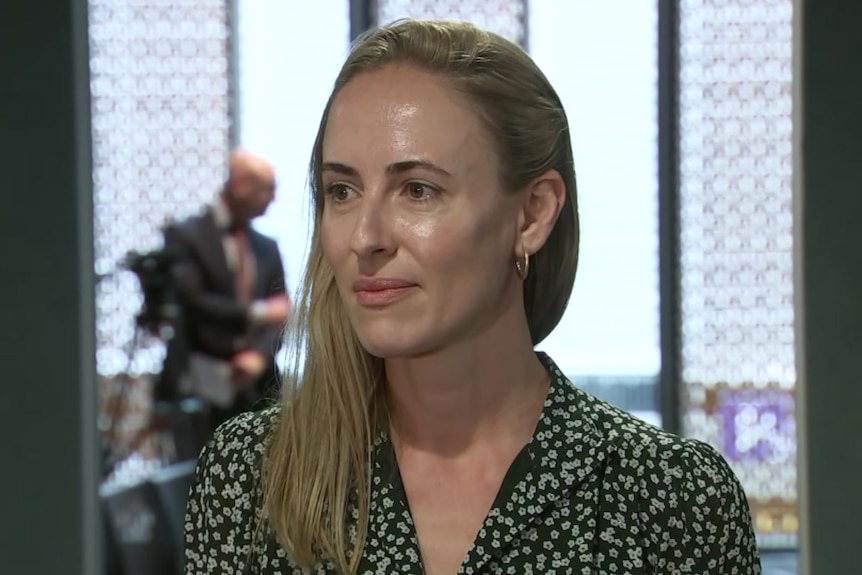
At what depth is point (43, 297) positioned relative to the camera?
8.36 ft

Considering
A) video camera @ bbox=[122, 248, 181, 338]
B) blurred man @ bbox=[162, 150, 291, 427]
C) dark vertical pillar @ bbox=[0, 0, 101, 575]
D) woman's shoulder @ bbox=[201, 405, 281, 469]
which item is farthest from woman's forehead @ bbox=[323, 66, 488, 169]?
video camera @ bbox=[122, 248, 181, 338]

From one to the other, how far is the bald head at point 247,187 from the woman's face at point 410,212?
123 inches

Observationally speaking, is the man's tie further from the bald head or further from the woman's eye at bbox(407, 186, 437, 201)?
the woman's eye at bbox(407, 186, 437, 201)

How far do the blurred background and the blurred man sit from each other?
13 centimetres

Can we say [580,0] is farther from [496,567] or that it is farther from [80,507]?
[496,567]

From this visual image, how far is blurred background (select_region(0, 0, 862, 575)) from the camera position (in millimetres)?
4574

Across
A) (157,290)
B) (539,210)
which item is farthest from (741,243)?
(539,210)

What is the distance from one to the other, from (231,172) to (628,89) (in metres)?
1.40

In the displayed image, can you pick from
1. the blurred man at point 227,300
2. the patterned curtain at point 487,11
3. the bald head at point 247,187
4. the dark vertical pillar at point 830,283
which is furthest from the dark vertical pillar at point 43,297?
the patterned curtain at point 487,11

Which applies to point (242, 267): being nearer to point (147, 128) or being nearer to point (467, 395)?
point (147, 128)

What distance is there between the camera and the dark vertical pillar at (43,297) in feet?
8.30

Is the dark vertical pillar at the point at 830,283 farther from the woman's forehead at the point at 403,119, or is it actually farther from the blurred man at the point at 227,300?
the blurred man at the point at 227,300

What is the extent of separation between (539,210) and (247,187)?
10.2 feet

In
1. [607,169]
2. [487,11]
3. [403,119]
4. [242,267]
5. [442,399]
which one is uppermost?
[487,11]
